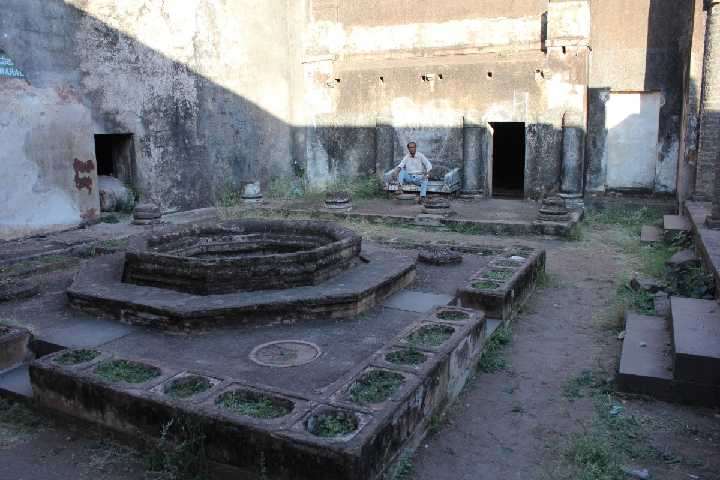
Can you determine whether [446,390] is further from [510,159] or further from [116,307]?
[510,159]

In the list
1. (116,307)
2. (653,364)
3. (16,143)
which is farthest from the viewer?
(16,143)

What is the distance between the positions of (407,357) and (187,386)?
1.54 m

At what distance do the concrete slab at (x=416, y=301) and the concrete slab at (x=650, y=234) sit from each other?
521cm

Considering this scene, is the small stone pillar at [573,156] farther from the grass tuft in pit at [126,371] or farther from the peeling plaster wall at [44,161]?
the grass tuft in pit at [126,371]

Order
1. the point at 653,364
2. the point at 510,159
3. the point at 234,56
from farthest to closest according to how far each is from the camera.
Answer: the point at 510,159
the point at 234,56
the point at 653,364

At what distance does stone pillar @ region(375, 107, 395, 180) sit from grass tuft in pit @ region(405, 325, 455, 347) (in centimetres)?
1006

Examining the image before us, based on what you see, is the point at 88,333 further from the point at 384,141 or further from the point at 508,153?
the point at 508,153

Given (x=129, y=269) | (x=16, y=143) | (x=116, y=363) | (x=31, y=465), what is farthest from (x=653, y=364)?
(x=16, y=143)

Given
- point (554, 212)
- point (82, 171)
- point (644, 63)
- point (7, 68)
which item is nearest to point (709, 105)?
point (644, 63)

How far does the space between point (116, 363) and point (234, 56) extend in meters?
10.9

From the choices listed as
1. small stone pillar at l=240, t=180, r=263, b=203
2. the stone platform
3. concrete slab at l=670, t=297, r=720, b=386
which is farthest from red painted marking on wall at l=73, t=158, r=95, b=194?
concrete slab at l=670, t=297, r=720, b=386

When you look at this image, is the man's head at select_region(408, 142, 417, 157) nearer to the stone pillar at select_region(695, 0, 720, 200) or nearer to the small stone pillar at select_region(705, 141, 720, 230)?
the stone pillar at select_region(695, 0, 720, 200)

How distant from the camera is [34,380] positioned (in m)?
4.02

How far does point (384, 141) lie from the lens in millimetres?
14414
